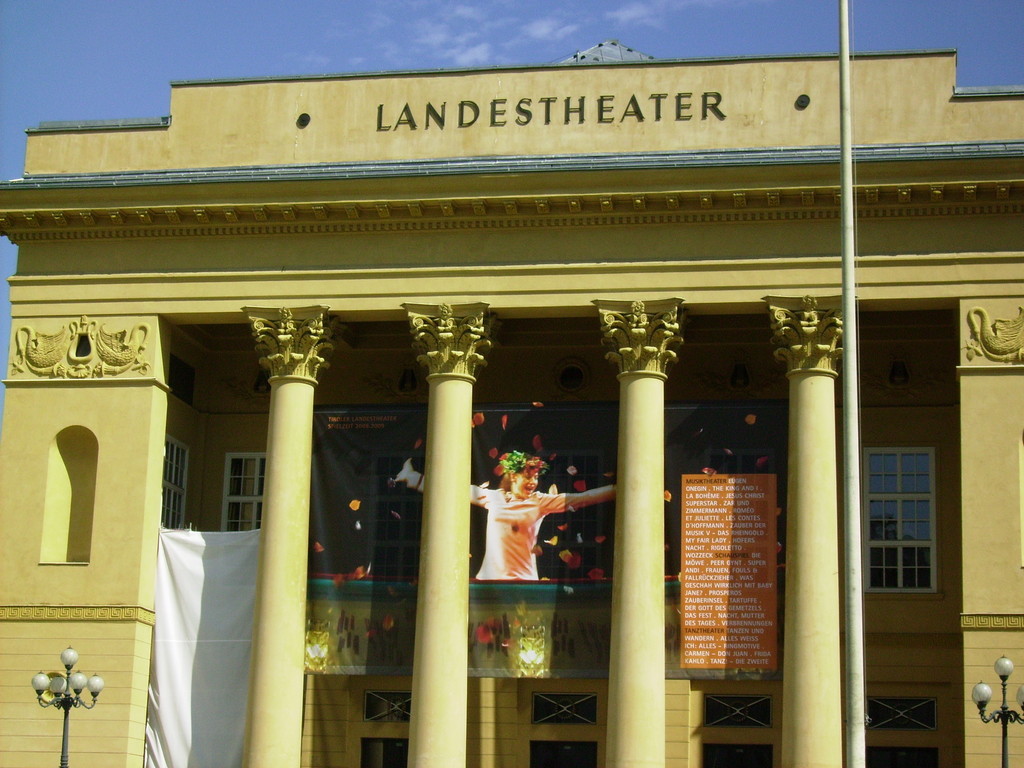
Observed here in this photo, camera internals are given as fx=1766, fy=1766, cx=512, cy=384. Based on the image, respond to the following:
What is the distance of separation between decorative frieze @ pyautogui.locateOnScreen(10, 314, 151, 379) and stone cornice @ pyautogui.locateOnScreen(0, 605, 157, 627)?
181 inches

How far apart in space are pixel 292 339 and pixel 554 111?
272 inches

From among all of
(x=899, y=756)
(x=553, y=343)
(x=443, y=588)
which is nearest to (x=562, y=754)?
(x=443, y=588)

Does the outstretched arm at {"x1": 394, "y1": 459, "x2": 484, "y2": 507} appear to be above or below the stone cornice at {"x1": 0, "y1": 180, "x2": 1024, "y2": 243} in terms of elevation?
below

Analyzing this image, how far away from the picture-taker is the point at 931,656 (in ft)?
113

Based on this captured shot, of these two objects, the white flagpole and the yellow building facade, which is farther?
the yellow building facade

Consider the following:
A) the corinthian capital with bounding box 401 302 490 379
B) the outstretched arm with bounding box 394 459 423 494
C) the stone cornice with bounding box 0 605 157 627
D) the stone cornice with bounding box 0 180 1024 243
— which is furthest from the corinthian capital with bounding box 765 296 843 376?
the stone cornice with bounding box 0 605 157 627

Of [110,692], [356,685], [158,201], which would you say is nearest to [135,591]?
[110,692]

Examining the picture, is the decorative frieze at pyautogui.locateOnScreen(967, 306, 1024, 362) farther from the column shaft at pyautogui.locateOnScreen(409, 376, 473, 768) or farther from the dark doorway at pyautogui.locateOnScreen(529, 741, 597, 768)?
the dark doorway at pyautogui.locateOnScreen(529, 741, 597, 768)

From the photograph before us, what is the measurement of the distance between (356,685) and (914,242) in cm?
1426

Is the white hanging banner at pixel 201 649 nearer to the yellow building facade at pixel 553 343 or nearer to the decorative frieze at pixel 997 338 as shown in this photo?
the yellow building facade at pixel 553 343

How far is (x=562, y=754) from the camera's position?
35438 mm

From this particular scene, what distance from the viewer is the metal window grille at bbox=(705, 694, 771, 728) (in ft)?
114

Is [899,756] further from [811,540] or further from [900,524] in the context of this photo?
[811,540]

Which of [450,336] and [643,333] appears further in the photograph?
[450,336]
